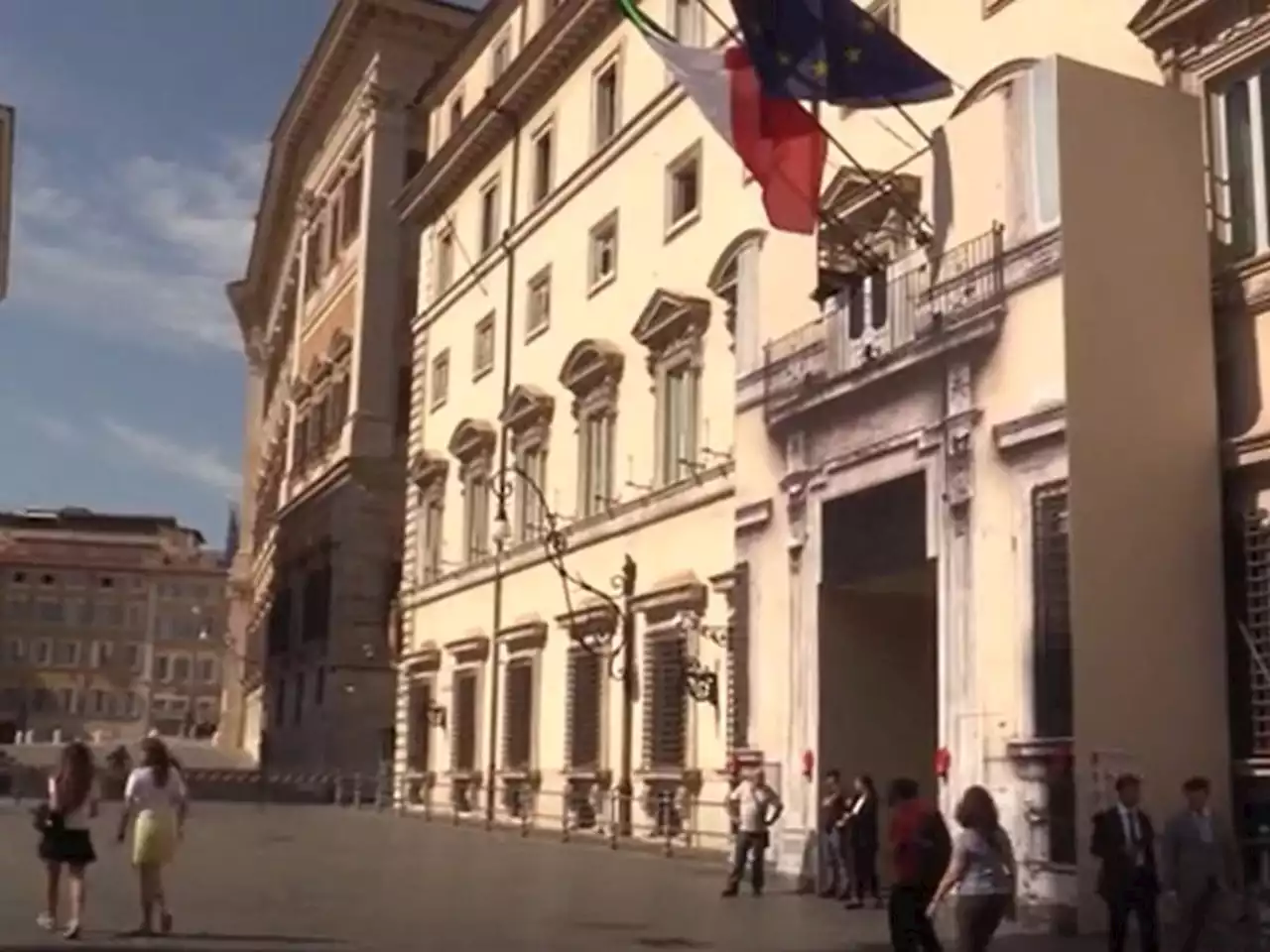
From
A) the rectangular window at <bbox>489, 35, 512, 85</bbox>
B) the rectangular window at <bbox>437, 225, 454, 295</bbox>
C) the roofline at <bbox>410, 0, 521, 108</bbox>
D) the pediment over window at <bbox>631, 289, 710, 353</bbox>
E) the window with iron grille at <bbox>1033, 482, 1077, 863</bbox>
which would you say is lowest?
the window with iron grille at <bbox>1033, 482, 1077, 863</bbox>

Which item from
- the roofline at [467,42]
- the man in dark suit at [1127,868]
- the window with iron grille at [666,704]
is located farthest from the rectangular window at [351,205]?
the man in dark suit at [1127,868]

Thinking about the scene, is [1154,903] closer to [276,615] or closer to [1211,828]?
[1211,828]

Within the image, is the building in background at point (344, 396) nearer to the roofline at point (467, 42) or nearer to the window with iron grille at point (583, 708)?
the roofline at point (467, 42)

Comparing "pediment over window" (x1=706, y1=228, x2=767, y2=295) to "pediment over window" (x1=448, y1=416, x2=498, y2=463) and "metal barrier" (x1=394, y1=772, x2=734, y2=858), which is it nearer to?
"metal barrier" (x1=394, y1=772, x2=734, y2=858)

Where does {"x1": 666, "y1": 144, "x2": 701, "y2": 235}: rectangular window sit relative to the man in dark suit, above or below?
above

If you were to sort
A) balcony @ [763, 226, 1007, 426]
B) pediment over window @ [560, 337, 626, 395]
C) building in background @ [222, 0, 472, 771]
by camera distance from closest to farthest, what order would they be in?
balcony @ [763, 226, 1007, 426] → pediment over window @ [560, 337, 626, 395] → building in background @ [222, 0, 472, 771]

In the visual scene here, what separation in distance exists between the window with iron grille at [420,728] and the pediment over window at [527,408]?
7119 millimetres

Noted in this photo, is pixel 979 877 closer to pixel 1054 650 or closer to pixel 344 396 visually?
pixel 1054 650

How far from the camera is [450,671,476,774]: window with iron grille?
3472 centimetres

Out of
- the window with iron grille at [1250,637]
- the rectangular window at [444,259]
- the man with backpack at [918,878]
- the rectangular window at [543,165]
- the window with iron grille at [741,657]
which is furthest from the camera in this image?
the rectangular window at [444,259]

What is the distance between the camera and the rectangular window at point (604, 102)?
31.0 metres

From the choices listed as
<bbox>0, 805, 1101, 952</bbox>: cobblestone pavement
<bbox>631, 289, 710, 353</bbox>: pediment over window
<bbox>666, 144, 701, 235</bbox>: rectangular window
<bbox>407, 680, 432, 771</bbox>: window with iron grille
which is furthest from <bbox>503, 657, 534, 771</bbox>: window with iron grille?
<bbox>666, 144, 701, 235</bbox>: rectangular window

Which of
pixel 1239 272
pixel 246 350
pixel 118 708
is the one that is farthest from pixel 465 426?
pixel 118 708

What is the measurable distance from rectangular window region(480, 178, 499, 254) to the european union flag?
19.8 meters
